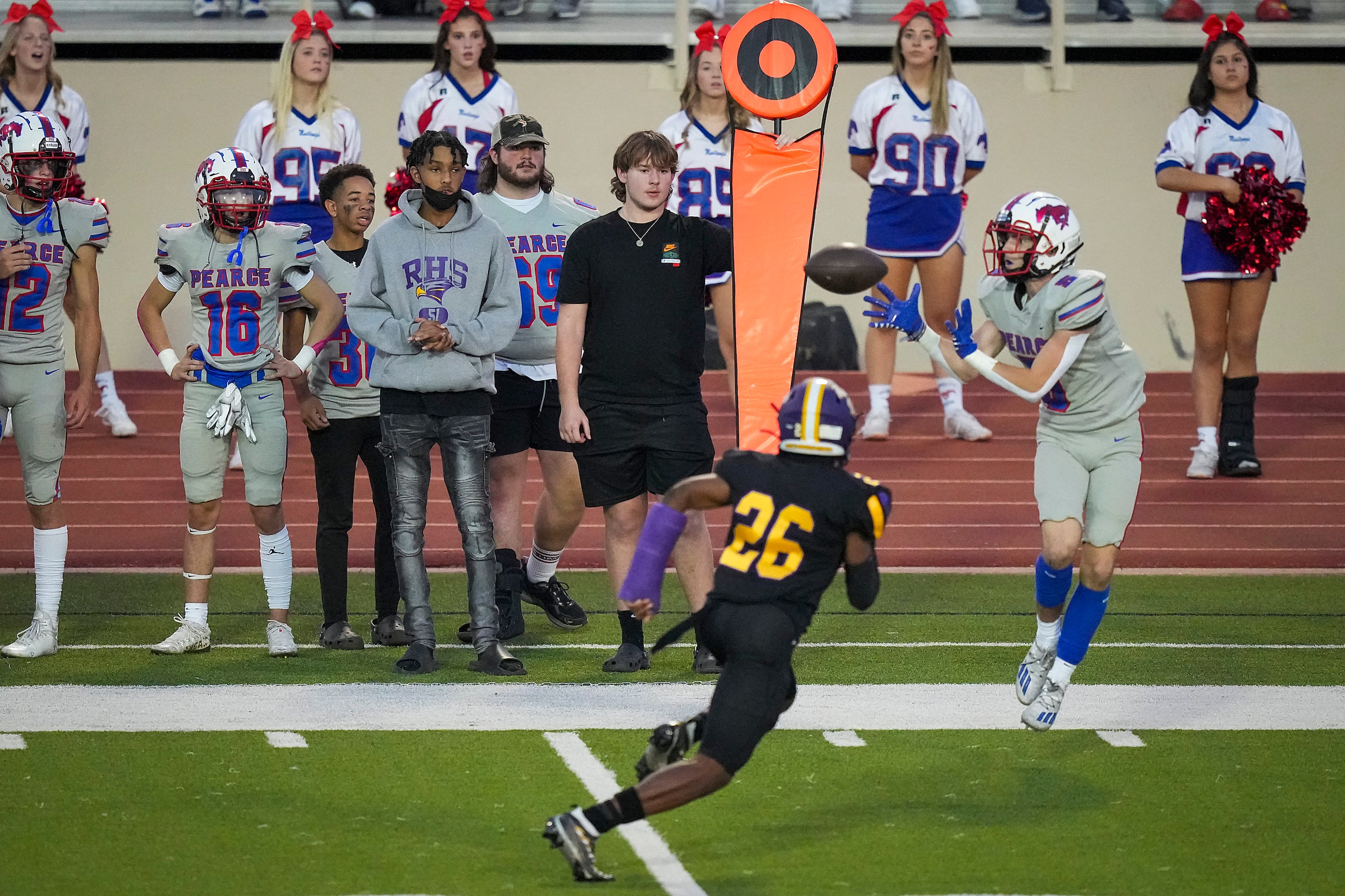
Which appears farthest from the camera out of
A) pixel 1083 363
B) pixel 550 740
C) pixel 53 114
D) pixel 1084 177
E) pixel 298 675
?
pixel 1084 177

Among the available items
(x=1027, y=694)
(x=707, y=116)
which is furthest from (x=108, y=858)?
(x=707, y=116)

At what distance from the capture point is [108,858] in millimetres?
4473

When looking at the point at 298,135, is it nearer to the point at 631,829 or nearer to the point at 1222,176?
the point at 1222,176

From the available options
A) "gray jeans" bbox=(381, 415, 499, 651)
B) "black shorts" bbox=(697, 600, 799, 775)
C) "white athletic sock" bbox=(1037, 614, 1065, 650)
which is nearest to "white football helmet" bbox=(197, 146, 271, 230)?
"gray jeans" bbox=(381, 415, 499, 651)

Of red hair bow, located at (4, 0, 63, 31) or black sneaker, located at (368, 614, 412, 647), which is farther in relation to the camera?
red hair bow, located at (4, 0, 63, 31)

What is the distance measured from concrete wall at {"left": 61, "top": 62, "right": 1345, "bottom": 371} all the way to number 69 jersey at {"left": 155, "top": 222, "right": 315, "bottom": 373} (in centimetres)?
717

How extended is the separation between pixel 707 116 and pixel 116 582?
4.30 meters

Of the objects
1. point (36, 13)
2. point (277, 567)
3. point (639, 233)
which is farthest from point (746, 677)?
point (36, 13)

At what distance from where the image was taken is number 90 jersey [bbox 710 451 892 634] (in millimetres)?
4512

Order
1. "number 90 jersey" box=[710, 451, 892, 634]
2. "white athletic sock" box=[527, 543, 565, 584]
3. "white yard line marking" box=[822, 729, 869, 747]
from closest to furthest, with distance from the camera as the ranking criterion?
"number 90 jersey" box=[710, 451, 892, 634], "white yard line marking" box=[822, 729, 869, 747], "white athletic sock" box=[527, 543, 565, 584]

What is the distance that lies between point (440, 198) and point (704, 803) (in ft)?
8.60

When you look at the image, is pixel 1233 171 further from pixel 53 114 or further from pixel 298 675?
pixel 53 114

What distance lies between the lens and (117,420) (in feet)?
35.9

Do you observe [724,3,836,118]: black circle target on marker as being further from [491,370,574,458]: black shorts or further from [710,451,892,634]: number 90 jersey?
[710,451,892,634]: number 90 jersey
